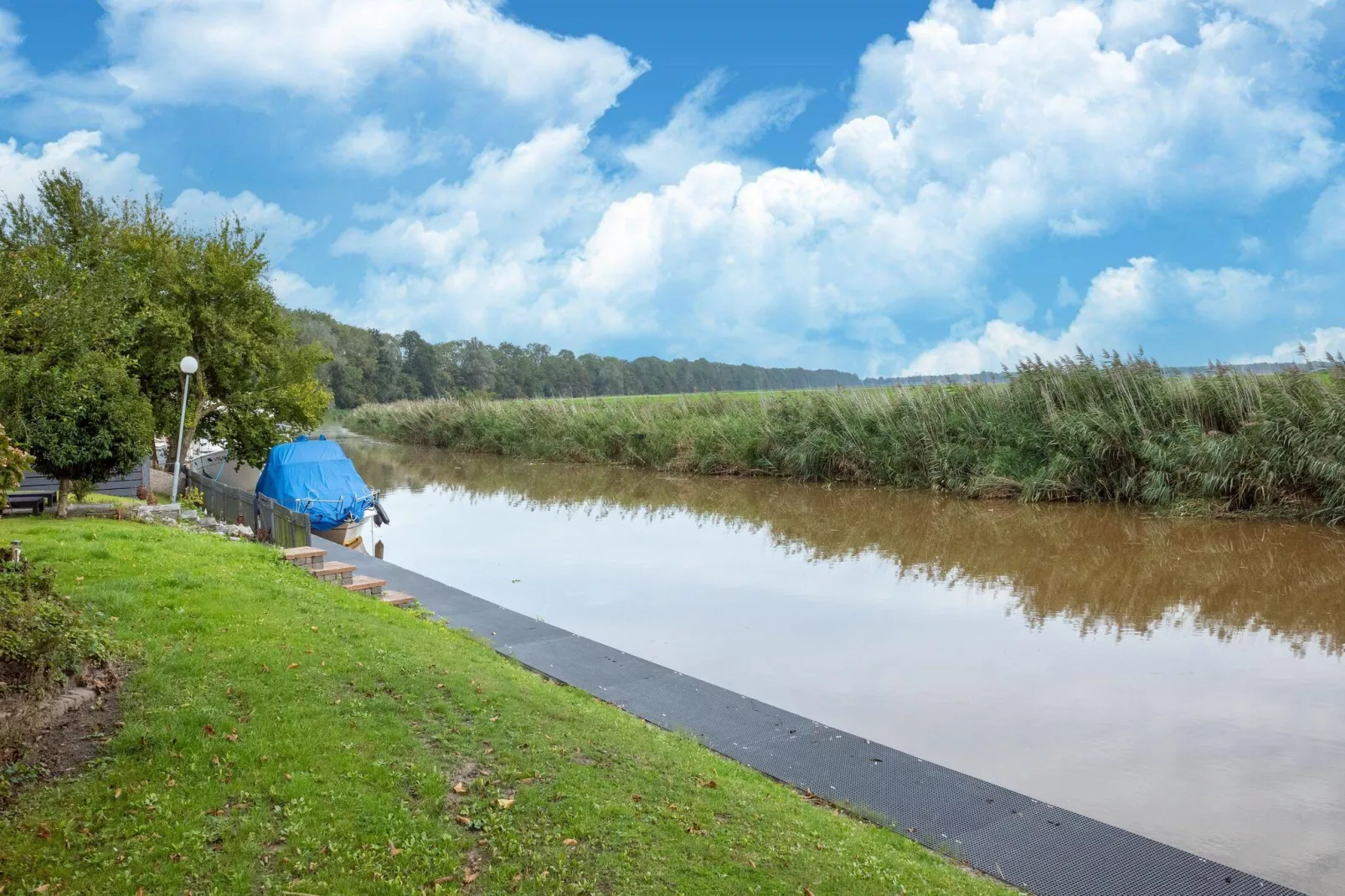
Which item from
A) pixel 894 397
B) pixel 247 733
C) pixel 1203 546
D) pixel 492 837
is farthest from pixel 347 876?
pixel 894 397

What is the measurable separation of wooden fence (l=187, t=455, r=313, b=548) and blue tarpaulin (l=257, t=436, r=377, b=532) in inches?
23.5

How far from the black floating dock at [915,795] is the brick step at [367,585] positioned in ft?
7.50

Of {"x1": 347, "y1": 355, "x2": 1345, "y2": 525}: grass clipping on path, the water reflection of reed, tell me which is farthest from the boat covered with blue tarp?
{"x1": 347, "y1": 355, "x2": 1345, "y2": 525}: grass clipping on path

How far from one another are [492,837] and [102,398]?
36.7 ft

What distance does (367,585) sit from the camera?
30.8 feet

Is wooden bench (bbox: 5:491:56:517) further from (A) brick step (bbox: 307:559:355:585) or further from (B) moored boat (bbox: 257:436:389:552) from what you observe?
(A) brick step (bbox: 307:559:355:585)

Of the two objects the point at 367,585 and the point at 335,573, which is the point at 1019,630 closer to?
the point at 367,585

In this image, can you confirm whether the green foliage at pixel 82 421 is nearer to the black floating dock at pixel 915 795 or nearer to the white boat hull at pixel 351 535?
the white boat hull at pixel 351 535

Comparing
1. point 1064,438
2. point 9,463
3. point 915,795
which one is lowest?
point 915,795

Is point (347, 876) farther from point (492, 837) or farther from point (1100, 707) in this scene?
point (1100, 707)

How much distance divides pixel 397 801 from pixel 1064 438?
17.0m

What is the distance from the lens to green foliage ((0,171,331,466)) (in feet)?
58.8

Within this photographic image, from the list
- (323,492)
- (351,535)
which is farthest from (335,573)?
(323,492)

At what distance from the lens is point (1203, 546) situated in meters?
13.2
